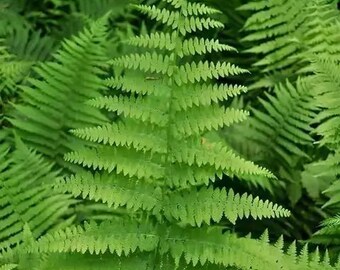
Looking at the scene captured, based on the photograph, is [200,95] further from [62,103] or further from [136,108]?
[62,103]

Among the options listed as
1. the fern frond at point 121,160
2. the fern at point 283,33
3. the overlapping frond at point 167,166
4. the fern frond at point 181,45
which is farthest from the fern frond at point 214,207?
the fern at point 283,33

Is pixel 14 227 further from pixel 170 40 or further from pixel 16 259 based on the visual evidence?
pixel 170 40

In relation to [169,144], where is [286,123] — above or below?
above

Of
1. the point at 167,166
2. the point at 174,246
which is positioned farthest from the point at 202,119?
the point at 174,246

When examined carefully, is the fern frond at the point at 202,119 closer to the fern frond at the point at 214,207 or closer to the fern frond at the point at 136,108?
the fern frond at the point at 136,108

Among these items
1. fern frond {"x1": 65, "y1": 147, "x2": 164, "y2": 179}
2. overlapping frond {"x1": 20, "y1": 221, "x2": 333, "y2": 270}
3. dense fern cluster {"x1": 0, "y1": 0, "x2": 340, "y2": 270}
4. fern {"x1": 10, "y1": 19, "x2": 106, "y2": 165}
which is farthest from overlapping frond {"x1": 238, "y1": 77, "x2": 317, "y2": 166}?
fern frond {"x1": 65, "y1": 147, "x2": 164, "y2": 179}

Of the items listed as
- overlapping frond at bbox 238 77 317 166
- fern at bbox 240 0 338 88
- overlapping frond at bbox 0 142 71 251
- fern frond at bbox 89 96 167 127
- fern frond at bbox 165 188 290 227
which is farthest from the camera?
fern at bbox 240 0 338 88

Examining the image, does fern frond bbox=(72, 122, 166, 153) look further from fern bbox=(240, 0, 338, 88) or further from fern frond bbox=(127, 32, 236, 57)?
fern bbox=(240, 0, 338, 88)

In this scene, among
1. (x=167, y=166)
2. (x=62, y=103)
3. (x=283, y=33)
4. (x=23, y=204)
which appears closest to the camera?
(x=167, y=166)
